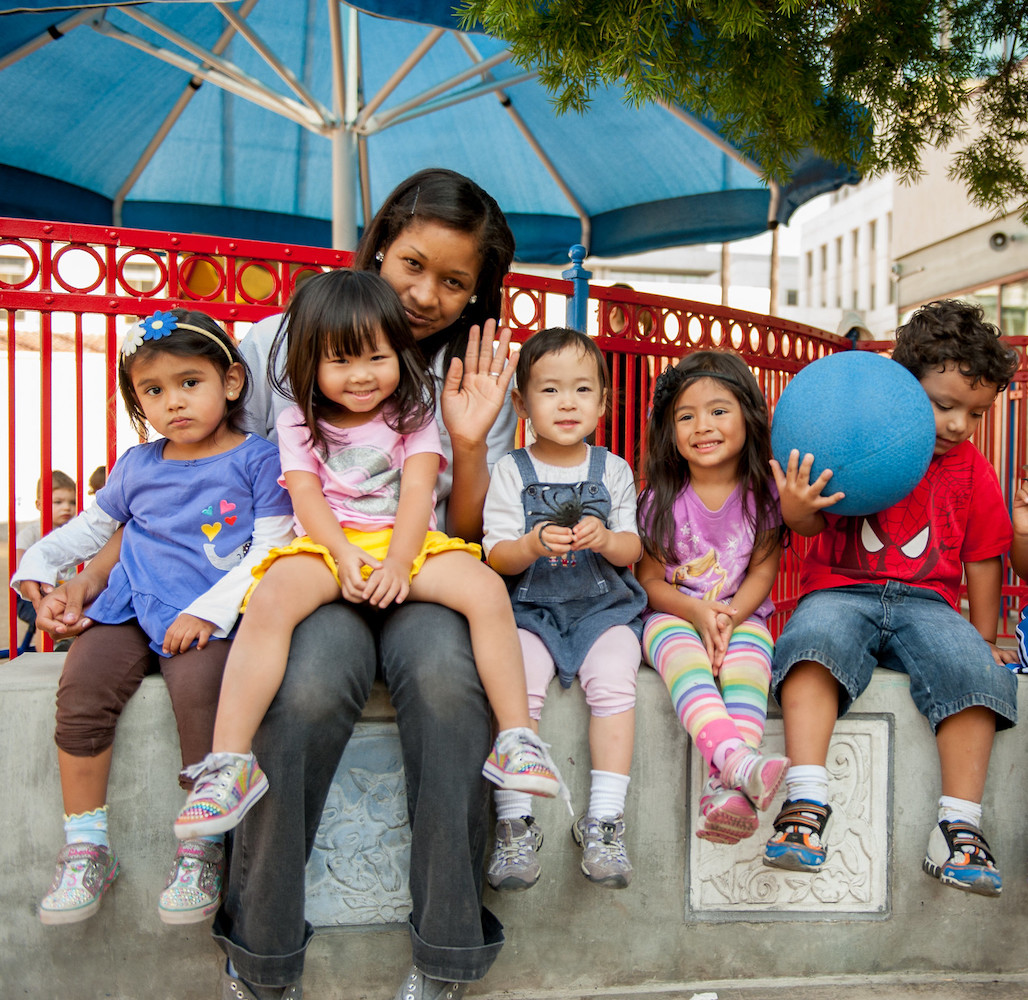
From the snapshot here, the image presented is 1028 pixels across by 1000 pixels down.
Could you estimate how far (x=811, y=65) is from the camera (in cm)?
358

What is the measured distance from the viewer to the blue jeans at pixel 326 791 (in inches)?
75.2

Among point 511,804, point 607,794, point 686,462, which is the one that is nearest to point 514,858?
point 511,804

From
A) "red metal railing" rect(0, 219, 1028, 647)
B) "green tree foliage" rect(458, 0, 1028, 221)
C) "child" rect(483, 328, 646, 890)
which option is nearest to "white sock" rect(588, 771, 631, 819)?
"child" rect(483, 328, 646, 890)

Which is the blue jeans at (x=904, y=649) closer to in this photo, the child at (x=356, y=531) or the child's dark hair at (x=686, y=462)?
the child's dark hair at (x=686, y=462)

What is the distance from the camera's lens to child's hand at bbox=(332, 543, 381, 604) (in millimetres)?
2080

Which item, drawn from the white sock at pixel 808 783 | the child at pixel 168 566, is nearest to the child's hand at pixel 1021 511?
the white sock at pixel 808 783

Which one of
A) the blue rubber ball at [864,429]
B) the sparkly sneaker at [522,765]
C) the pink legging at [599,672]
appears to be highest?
the blue rubber ball at [864,429]

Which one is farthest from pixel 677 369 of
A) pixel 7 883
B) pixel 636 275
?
pixel 636 275

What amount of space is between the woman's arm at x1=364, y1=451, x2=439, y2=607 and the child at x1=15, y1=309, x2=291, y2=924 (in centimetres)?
38

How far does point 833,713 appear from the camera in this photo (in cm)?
236

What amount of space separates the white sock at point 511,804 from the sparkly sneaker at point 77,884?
96 centimetres

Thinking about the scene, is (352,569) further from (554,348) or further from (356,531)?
(554,348)

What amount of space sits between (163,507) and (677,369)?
1.60 meters

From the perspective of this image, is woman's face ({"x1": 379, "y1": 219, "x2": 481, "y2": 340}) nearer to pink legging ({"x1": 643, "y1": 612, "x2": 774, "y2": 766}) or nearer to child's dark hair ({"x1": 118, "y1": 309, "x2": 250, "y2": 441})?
child's dark hair ({"x1": 118, "y1": 309, "x2": 250, "y2": 441})
